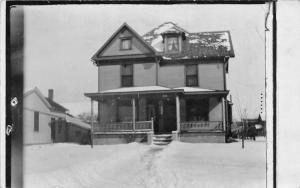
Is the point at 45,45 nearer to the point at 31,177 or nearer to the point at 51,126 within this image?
the point at 51,126

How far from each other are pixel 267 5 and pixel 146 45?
1.04 m

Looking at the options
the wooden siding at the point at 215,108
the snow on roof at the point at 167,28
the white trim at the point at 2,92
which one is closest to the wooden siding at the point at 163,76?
the wooden siding at the point at 215,108

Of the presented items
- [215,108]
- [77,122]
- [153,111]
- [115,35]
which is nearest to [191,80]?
[215,108]

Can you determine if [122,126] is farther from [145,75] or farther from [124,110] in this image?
[145,75]

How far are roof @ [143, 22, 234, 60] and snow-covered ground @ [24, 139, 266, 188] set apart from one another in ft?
2.48

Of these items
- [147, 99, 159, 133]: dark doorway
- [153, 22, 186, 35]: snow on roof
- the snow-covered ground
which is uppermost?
[153, 22, 186, 35]: snow on roof

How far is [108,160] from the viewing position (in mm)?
2980

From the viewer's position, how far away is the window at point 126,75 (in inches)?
120

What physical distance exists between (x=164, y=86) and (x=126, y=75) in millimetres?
343

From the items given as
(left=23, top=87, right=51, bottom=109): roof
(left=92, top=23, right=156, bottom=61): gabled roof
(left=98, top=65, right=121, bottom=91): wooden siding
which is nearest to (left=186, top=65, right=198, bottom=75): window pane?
(left=92, top=23, right=156, bottom=61): gabled roof

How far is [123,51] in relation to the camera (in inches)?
121

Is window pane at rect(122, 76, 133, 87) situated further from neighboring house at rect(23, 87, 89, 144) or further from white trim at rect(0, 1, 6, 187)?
white trim at rect(0, 1, 6, 187)

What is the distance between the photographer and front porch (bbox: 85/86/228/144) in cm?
297
